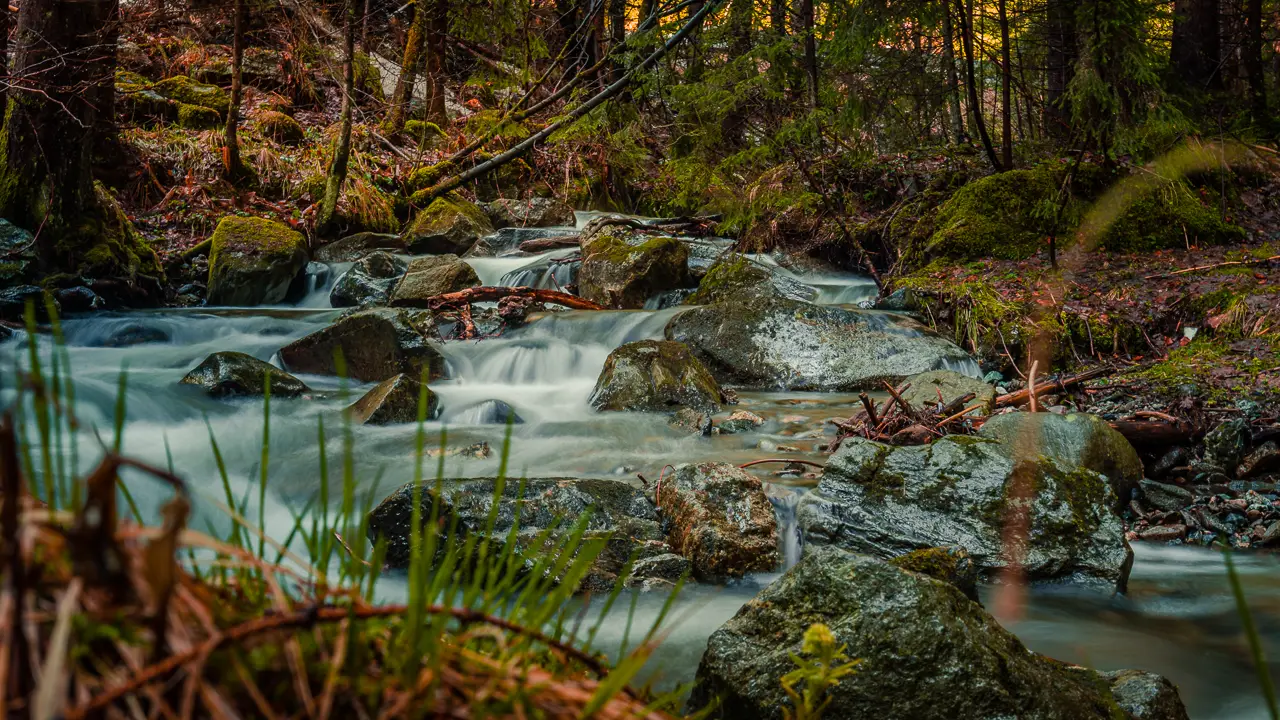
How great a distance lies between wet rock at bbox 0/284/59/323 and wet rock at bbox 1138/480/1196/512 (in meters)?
10.8

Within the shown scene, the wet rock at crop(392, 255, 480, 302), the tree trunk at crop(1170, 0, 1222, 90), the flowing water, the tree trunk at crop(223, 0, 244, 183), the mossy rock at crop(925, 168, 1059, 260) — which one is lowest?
the flowing water

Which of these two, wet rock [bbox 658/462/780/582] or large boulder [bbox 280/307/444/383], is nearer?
wet rock [bbox 658/462/780/582]

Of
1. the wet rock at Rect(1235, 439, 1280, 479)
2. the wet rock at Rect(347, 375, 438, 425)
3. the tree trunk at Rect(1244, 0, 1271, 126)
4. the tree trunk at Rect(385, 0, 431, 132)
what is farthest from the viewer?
the tree trunk at Rect(385, 0, 431, 132)

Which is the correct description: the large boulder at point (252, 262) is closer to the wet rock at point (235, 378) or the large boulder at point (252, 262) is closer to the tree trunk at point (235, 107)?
the tree trunk at point (235, 107)

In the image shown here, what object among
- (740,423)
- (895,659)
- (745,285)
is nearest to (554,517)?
(895,659)

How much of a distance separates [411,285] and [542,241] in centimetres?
390

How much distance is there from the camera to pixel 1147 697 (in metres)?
2.57

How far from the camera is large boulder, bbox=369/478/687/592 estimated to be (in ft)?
13.8

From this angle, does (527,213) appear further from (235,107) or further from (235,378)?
(235,378)

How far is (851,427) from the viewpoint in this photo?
251 inches

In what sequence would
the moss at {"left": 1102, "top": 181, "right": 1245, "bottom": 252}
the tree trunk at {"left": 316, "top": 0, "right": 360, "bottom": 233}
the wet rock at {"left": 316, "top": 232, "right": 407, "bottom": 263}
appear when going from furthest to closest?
the wet rock at {"left": 316, "top": 232, "right": 407, "bottom": 263}, the tree trunk at {"left": 316, "top": 0, "right": 360, "bottom": 233}, the moss at {"left": 1102, "top": 181, "right": 1245, "bottom": 252}

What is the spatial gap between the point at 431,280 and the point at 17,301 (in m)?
4.75

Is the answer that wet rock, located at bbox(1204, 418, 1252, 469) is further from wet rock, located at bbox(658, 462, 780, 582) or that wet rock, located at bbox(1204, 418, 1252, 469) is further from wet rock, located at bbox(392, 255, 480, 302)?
wet rock, located at bbox(392, 255, 480, 302)

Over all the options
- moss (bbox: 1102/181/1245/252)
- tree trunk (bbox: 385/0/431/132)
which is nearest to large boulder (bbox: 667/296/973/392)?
moss (bbox: 1102/181/1245/252)
